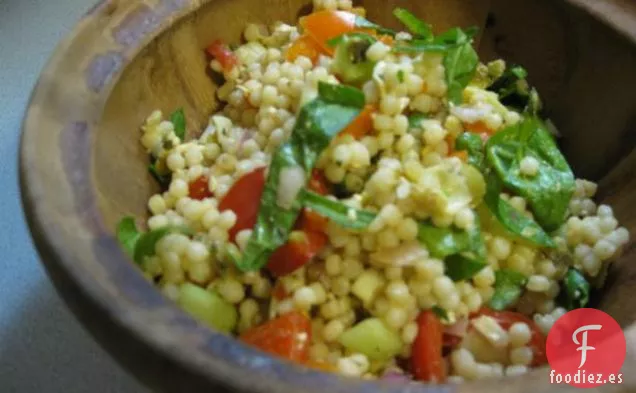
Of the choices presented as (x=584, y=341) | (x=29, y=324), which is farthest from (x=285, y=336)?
(x=29, y=324)

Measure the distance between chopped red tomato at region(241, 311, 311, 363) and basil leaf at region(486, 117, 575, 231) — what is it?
327mm

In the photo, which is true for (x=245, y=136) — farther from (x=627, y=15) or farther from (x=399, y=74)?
(x=627, y=15)

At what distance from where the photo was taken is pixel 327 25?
105 cm

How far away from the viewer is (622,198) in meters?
1.00

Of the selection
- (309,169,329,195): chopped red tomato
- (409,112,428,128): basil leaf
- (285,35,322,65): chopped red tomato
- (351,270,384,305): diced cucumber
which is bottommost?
(351,270,384,305): diced cucumber

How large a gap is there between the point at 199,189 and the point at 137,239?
0.14m

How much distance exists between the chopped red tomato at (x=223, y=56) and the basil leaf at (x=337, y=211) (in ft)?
1.08

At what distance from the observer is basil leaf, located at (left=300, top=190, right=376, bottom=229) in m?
0.80

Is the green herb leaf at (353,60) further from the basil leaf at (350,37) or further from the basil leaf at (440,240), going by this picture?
the basil leaf at (440,240)

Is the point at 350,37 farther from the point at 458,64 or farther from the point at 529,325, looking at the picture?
the point at 529,325

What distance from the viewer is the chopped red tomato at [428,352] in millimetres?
798

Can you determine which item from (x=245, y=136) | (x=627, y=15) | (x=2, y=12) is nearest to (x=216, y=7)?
(x=245, y=136)

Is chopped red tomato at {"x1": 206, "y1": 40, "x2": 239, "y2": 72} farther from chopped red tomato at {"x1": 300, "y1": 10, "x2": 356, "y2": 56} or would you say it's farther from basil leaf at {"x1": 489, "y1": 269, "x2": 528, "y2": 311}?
basil leaf at {"x1": 489, "y1": 269, "x2": 528, "y2": 311}

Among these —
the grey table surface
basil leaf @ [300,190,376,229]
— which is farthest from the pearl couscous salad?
the grey table surface
